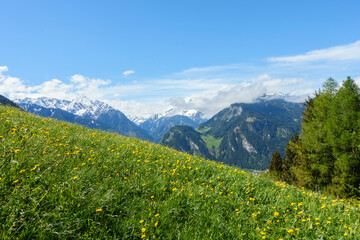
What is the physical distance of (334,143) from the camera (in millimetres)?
21438

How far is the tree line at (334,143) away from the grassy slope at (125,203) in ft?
65.3

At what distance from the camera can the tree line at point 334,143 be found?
20.5m

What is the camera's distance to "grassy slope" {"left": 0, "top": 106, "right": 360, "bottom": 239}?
10.5ft

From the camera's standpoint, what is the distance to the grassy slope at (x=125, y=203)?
3.21 meters

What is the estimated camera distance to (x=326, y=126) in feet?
73.2

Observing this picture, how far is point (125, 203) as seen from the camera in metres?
4.24

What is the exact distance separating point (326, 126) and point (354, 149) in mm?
3707

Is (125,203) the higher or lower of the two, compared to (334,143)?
higher

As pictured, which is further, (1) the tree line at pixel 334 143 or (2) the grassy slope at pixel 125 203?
(1) the tree line at pixel 334 143

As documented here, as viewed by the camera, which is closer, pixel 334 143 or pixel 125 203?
pixel 125 203

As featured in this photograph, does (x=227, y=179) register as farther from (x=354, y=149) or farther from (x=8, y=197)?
(x=354, y=149)

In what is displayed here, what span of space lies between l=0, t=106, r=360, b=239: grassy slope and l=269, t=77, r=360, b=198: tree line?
1990cm

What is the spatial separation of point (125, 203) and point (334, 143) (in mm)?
26007

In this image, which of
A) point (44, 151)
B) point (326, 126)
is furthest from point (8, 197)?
point (326, 126)
